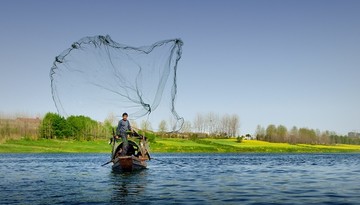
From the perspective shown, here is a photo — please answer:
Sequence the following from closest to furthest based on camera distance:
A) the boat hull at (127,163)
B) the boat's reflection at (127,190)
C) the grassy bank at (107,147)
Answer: the boat's reflection at (127,190), the boat hull at (127,163), the grassy bank at (107,147)

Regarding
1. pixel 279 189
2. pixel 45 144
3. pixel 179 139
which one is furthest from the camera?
pixel 179 139

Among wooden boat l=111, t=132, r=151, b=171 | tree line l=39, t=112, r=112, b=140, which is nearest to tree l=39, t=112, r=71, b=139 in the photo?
tree line l=39, t=112, r=112, b=140

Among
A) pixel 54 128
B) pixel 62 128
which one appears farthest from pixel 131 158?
pixel 54 128

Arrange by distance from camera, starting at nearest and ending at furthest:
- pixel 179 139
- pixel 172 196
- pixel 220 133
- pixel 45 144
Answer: pixel 172 196 < pixel 45 144 < pixel 179 139 < pixel 220 133

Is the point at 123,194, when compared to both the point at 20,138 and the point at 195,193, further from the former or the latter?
the point at 20,138

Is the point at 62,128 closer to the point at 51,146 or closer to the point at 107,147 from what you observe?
the point at 51,146

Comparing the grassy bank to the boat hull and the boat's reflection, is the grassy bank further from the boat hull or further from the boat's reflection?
the boat's reflection

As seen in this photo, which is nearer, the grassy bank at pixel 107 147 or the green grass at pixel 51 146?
the green grass at pixel 51 146

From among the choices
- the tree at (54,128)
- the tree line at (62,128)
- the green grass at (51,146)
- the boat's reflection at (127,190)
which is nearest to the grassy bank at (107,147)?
the green grass at (51,146)

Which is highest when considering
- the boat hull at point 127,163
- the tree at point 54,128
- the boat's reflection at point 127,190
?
the tree at point 54,128

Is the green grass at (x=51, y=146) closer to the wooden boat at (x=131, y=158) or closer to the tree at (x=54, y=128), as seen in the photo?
the tree at (x=54, y=128)

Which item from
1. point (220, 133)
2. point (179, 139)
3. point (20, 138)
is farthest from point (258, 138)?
point (20, 138)

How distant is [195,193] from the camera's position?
23.8m

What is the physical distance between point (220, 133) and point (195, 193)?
16933cm
